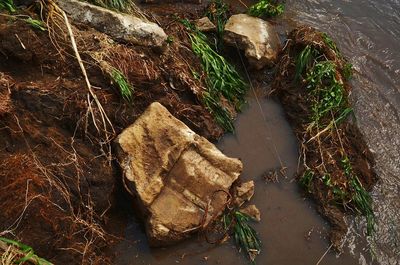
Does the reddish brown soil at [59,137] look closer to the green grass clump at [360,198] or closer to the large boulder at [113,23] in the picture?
the large boulder at [113,23]

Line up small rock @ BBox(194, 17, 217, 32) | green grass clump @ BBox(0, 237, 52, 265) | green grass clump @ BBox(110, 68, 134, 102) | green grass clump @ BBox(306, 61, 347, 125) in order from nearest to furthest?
green grass clump @ BBox(0, 237, 52, 265), green grass clump @ BBox(110, 68, 134, 102), green grass clump @ BBox(306, 61, 347, 125), small rock @ BBox(194, 17, 217, 32)

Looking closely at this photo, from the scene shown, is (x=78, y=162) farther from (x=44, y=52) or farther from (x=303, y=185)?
(x=303, y=185)

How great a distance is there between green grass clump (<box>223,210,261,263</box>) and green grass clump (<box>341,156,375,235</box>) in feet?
4.24

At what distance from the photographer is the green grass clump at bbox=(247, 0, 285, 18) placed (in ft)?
22.4

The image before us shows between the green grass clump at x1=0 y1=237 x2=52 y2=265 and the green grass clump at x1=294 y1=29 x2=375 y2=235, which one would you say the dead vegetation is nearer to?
the green grass clump at x1=294 y1=29 x2=375 y2=235

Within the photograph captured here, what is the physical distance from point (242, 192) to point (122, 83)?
176cm

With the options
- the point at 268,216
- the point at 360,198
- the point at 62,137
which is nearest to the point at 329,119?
the point at 360,198

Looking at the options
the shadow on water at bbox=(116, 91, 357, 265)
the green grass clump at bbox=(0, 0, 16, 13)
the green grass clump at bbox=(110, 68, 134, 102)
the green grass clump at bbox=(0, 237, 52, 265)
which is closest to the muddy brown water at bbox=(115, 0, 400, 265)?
the shadow on water at bbox=(116, 91, 357, 265)

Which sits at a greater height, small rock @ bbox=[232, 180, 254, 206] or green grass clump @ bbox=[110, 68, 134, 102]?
green grass clump @ bbox=[110, 68, 134, 102]

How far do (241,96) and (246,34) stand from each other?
963 mm

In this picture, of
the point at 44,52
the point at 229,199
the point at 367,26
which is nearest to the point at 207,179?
the point at 229,199

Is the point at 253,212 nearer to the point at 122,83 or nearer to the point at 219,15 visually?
the point at 122,83

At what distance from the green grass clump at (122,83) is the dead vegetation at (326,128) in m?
2.22

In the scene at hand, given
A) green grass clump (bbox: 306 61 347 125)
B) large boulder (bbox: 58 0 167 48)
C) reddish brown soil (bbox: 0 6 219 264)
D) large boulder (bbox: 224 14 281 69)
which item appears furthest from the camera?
large boulder (bbox: 224 14 281 69)
